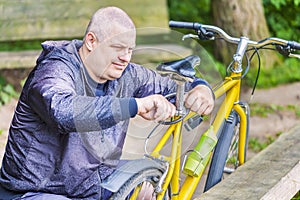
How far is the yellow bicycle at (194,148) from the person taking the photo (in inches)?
105

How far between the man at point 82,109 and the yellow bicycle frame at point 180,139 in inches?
6.5

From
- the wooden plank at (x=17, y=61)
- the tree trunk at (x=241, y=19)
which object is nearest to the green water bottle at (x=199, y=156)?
the wooden plank at (x=17, y=61)

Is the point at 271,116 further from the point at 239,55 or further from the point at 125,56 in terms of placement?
the point at 125,56

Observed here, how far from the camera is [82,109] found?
242 centimetres

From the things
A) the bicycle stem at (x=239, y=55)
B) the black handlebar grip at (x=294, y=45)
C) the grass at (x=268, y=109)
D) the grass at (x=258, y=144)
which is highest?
the black handlebar grip at (x=294, y=45)

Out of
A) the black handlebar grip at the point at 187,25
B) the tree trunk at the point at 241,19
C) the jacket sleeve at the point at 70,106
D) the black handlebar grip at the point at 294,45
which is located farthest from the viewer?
the tree trunk at the point at 241,19

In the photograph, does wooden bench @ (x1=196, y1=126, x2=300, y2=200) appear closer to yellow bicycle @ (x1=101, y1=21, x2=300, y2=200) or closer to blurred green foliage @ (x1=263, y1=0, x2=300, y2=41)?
yellow bicycle @ (x1=101, y1=21, x2=300, y2=200)

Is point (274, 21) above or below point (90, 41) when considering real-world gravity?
below

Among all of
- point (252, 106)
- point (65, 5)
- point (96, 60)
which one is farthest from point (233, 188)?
point (65, 5)

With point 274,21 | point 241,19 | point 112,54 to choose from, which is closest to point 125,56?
point 112,54

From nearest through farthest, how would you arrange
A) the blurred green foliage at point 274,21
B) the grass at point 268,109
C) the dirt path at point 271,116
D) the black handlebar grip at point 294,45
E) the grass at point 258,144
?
the black handlebar grip at point 294,45 → the grass at point 258,144 → the dirt path at point 271,116 → the grass at point 268,109 → the blurred green foliage at point 274,21

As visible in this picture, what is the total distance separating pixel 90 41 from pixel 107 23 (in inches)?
4.4

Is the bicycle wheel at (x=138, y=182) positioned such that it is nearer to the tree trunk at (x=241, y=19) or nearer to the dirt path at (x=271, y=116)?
the dirt path at (x=271, y=116)

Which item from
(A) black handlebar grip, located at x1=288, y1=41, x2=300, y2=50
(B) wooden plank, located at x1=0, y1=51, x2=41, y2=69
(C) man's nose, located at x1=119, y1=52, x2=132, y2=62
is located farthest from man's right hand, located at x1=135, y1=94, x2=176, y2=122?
(B) wooden plank, located at x1=0, y1=51, x2=41, y2=69
